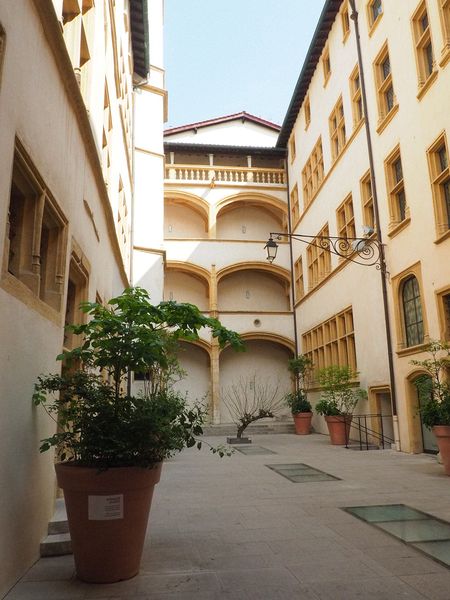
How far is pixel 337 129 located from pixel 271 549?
633 inches

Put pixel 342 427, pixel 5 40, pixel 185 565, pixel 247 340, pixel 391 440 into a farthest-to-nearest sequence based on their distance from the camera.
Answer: pixel 247 340 < pixel 342 427 < pixel 391 440 < pixel 185 565 < pixel 5 40

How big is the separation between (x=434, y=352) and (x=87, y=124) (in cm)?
785

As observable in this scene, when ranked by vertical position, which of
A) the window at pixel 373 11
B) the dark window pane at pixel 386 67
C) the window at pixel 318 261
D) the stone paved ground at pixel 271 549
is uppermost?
the window at pixel 373 11

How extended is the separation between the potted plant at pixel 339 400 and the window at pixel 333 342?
87 cm

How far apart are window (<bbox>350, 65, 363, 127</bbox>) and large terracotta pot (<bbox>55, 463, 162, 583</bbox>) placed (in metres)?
14.8

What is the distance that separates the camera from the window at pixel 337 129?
1773 centimetres

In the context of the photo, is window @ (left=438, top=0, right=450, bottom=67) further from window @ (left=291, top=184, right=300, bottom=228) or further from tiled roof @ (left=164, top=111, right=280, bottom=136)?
tiled roof @ (left=164, top=111, right=280, bottom=136)

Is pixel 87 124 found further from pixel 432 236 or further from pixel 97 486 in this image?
pixel 432 236

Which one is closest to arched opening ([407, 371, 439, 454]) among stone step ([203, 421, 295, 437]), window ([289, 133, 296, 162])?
stone step ([203, 421, 295, 437])

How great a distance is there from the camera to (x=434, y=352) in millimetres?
10555

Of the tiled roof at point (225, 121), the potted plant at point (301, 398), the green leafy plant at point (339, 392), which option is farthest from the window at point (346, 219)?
the tiled roof at point (225, 121)

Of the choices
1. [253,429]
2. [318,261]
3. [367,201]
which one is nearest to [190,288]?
[318,261]

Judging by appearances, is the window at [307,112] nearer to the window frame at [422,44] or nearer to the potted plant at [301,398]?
the window frame at [422,44]

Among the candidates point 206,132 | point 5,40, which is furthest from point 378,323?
point 206,132
